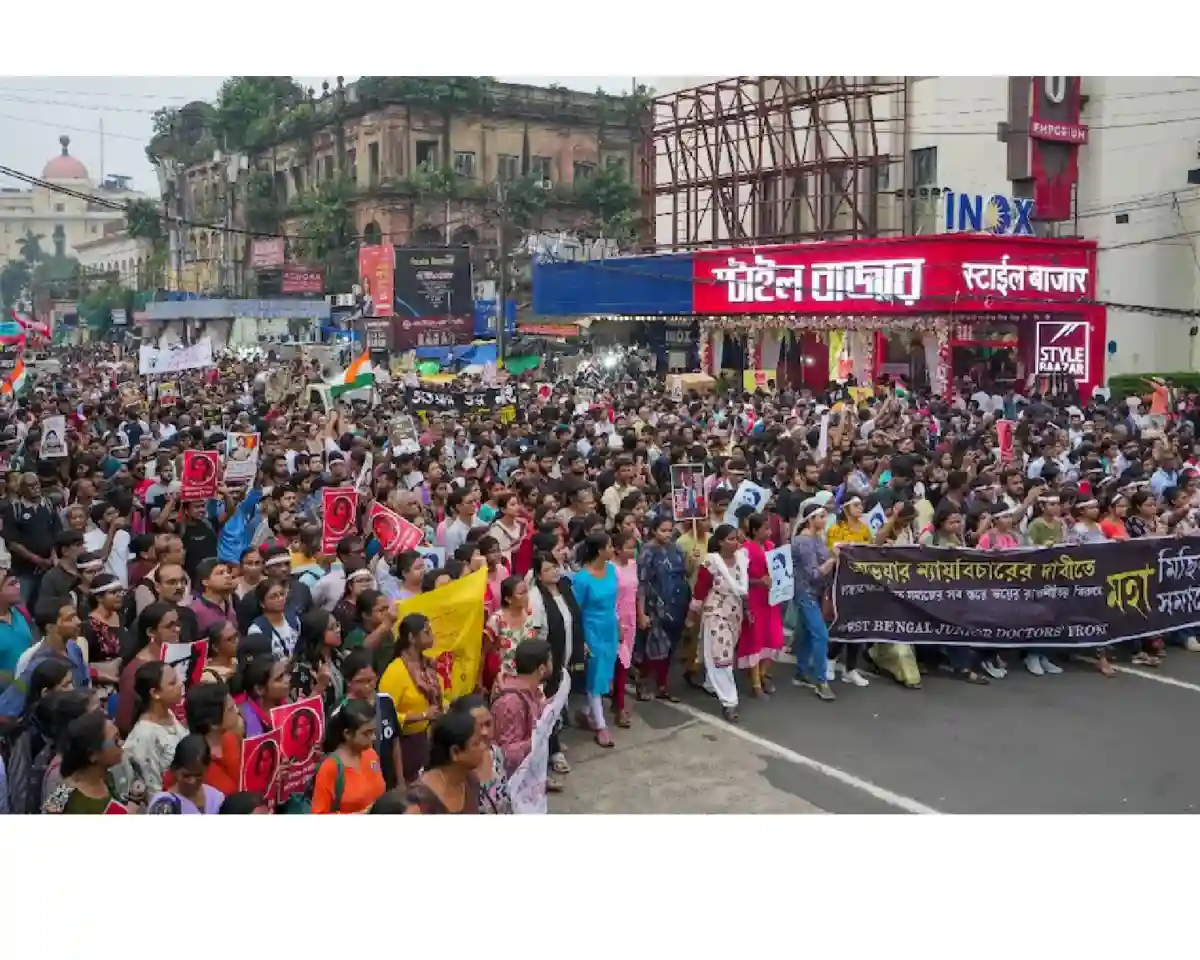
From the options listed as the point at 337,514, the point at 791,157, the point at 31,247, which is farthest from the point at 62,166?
the point at 31,247

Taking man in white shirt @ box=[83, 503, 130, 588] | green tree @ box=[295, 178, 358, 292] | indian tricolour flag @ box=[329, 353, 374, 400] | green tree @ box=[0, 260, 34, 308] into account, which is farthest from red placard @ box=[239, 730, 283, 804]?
green tree @ box=[0, 260, 34, 308]

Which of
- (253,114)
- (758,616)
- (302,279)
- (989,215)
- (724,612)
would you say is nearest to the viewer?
(724,612)

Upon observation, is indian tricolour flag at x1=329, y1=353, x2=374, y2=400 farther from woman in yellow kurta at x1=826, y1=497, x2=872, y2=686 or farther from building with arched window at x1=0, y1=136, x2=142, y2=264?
building with arched window at x1=0, y1=136, x2=142, y2=264

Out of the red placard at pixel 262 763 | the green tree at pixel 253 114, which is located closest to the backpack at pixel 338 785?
the red placard at pixel 262 763

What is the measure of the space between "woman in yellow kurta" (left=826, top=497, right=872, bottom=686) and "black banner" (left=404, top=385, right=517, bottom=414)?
1041cm

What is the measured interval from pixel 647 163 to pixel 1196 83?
52.1 ft

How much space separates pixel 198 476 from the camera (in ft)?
31.7

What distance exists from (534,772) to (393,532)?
2.93 metres

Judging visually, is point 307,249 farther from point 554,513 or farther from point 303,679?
point 303,679

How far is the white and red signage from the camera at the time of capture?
82.5 ft

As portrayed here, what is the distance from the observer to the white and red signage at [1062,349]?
990 inches

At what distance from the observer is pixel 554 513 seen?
9180mm

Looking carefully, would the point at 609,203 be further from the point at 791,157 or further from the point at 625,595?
the point at 625,595

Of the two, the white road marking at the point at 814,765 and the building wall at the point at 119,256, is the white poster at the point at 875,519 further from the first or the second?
the building wall at the point at 119,256
